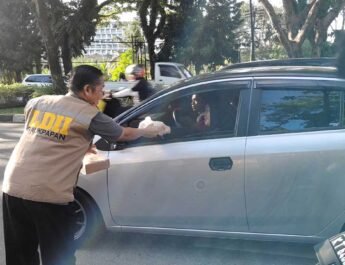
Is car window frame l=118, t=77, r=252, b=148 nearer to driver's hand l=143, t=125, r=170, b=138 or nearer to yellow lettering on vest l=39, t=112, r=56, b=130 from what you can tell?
driver's hand l=143, t=125, r=170, b=138

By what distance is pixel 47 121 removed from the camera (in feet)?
8.89

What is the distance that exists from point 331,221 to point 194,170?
1081 mm

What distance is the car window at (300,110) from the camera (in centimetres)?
355

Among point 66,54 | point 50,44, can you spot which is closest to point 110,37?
point 66,54

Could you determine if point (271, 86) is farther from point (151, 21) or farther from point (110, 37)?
point (110, 37)

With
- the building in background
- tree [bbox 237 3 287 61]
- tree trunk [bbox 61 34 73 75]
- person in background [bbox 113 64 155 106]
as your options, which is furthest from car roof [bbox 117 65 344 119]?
tree [bbox 237 3 287 61]

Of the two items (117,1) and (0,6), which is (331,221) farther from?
(0,6)

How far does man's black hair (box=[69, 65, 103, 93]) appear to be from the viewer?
2785 mm

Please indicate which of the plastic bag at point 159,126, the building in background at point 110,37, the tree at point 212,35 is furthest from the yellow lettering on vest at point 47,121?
the building in background at point 110,37

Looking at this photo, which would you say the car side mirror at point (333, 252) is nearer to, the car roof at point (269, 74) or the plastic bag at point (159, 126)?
the plastic bag at point (159, 126)

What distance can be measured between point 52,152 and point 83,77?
474 mm

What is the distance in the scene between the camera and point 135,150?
12.8 feet

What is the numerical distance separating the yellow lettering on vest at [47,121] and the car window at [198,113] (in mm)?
1302

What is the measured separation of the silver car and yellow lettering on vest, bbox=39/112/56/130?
127 cm
